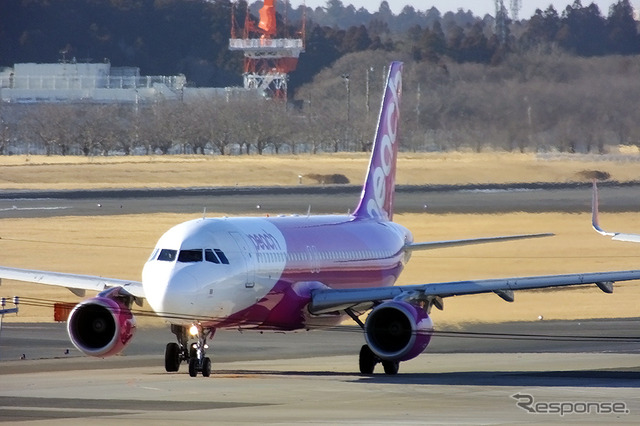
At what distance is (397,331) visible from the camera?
29.4m

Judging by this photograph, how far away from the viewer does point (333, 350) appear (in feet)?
118

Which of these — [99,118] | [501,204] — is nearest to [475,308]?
[501,204]

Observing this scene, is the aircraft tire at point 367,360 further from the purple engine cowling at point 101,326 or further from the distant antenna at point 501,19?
the distant antenna at point 501,19

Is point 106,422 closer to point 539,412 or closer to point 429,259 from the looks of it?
point 539,412

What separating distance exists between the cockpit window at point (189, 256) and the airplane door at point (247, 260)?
1.16 meters

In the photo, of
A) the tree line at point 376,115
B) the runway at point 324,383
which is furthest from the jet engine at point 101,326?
the tree line at point 376,115

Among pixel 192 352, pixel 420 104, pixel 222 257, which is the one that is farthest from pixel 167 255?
pixel 420 104

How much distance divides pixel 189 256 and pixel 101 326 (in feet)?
10.3

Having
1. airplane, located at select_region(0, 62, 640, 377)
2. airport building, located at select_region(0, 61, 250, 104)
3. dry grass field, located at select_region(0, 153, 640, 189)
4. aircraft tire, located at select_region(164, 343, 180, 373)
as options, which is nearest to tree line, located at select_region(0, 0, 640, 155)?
dry grass field, located at select_region(0, 153, 640, 189)

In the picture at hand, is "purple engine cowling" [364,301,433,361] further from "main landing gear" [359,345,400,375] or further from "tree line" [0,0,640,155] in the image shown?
"tree line" [0,0,640,155]

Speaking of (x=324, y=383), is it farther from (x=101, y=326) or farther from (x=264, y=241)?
(x=101, y=326)

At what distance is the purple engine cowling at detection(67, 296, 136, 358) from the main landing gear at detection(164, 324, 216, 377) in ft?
3.37

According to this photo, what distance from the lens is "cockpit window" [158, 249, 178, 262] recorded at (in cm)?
2819
